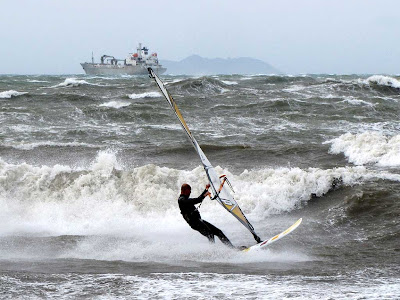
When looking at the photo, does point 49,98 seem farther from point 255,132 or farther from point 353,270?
point 353,270

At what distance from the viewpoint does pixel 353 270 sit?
6.43 metres

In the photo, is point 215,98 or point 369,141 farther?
point 215,98

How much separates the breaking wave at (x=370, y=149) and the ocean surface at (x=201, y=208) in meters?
0.04

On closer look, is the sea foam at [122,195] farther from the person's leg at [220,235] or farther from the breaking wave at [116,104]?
the breaking wave at [116,104]

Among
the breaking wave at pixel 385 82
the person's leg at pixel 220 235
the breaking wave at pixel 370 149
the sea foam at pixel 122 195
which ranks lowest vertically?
the person's leg at pixel 220 235

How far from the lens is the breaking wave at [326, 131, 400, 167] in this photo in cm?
1302

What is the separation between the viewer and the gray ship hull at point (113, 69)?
291 ft

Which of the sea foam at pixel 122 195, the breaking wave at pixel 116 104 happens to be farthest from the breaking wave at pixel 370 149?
the breaking wave at pixel 116 104

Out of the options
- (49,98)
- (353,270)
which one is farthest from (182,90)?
(353,270)

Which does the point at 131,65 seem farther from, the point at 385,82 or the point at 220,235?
the point at 220,235

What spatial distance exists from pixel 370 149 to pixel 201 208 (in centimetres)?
575

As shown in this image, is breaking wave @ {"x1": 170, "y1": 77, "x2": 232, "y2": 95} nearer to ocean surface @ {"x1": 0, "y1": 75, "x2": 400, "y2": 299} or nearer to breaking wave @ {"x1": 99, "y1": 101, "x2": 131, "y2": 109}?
breaking wave @ {"x1": 99, "y1": 101, "x2": 131, "y2": 109}

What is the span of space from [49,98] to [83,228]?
2205 centimetres

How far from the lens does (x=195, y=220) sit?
25.3 feet
